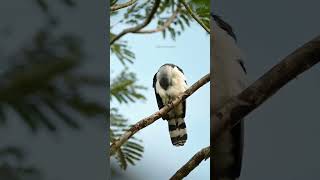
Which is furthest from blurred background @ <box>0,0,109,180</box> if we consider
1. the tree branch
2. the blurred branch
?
the tree branch

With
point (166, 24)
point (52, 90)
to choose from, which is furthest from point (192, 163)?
point (52, 90)

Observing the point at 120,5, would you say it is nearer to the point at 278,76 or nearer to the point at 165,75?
the point at 165,75

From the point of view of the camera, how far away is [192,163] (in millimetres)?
1039

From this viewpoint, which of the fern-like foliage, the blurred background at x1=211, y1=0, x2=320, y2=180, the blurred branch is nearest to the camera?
the blurred branch

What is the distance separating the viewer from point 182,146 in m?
1.09

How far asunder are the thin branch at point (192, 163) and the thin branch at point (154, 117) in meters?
0.13

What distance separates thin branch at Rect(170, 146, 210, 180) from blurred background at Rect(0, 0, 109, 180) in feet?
0.54

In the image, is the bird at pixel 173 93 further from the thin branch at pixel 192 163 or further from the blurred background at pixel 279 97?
the blurred background at pixel 279 97

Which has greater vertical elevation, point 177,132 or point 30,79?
point 30,79

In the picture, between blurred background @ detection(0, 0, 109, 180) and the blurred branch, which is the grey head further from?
the blurred branch

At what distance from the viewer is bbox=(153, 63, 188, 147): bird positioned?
43.2 inches

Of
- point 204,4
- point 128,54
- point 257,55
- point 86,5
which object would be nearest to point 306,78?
point 257,55

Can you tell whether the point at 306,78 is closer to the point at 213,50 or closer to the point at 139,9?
the point at 213,50

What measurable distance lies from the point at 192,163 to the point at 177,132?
97mm
